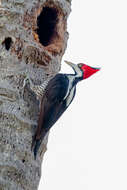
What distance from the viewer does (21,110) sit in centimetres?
416

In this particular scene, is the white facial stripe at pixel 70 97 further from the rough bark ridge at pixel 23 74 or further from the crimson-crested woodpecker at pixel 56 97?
the rough bark ridge at pixel 23 74

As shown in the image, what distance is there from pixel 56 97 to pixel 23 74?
1.52 feet

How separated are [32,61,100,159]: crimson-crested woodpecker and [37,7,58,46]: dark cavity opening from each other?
1.14 ft

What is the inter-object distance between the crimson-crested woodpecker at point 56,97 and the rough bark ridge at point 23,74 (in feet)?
0.17

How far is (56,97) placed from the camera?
470 centimetres

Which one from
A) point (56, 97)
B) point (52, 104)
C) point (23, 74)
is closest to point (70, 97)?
point (56, 97)

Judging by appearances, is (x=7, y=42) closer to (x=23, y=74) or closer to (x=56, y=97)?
(x=23, y=74)

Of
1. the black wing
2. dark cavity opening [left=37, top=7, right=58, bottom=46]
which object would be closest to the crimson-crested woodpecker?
the black wing

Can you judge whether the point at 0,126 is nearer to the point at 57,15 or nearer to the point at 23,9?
the point at 23,9

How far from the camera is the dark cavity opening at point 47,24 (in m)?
4.97

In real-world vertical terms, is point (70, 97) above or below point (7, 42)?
below

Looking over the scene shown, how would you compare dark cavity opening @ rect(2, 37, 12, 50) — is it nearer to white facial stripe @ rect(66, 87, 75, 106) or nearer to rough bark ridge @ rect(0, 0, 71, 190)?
rough bark ridge @ rect(0, 0, 71, 190)

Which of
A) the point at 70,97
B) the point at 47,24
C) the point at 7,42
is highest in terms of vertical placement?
the point at 7,42

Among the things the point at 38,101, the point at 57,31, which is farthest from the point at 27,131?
the point at 57,31
